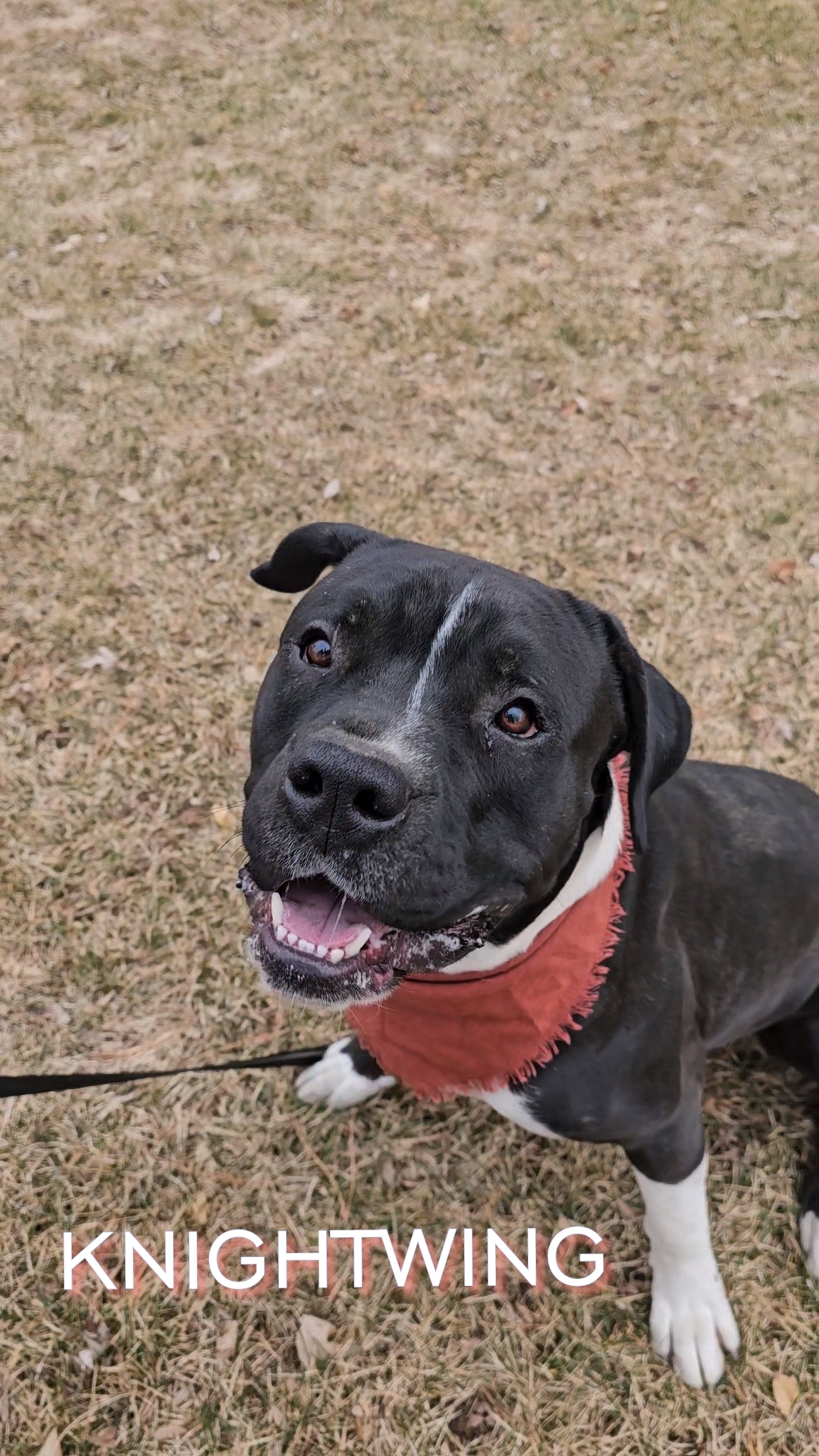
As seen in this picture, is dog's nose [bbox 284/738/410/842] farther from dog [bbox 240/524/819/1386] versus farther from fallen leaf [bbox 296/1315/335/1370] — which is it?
fallen leaf [bbox 296/1315/335/1370]

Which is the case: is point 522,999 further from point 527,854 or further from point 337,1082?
point 337,1082

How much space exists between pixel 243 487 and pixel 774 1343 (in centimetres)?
435

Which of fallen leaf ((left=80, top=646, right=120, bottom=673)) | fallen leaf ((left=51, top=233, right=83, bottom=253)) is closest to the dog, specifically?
fallen leaf ((left=80, top=646, right=120, bottom=673))

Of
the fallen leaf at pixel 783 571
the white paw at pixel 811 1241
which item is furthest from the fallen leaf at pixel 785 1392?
the fallen leaf at pixel 783 571

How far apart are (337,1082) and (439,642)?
6.35 ft

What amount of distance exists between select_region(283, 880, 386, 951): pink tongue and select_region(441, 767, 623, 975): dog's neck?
406 mm

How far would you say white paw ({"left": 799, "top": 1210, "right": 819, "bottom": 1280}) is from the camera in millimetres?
3170

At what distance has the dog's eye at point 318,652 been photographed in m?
2.29

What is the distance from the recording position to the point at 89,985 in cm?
383

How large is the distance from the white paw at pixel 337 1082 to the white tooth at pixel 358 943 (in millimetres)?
1499

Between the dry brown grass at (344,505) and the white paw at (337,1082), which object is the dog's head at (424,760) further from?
the dry brown grass at (344,505)

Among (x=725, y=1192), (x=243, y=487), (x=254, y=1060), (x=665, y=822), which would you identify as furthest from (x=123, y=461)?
(x=725, y=1192)

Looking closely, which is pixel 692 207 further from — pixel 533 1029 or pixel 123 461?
pixel 533 1029

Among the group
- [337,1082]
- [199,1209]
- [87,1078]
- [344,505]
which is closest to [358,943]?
[87,1078]
